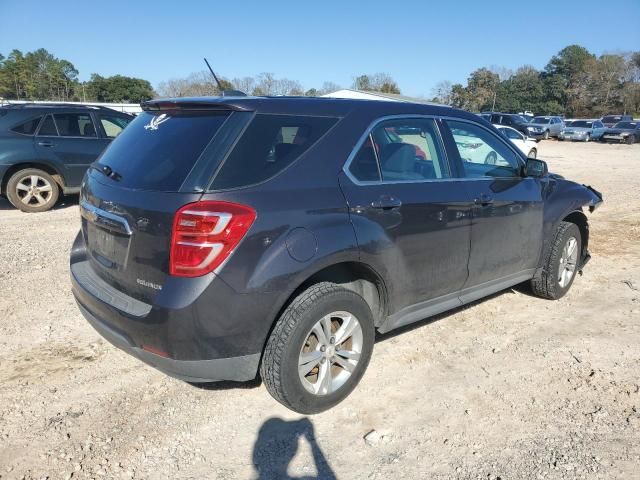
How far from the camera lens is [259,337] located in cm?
258

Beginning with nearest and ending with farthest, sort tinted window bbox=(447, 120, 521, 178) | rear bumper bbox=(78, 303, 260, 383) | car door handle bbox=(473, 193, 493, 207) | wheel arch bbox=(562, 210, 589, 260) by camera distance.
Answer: rear bumper bbox=(78, 303, 260, 383), car door handle bbox=(473, 193, 493, 207), tinted window bbox=(447, 120, 521, 178), wheel arch bbox=(562, 210, 589, 260)

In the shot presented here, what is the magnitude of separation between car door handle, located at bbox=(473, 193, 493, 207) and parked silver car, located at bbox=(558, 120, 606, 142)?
36114 mm

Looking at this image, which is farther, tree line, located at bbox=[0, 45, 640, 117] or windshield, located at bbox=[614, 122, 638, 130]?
tree line, located at bbox=[0, 45, 640, 117]

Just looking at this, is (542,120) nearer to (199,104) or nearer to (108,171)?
(199,104)

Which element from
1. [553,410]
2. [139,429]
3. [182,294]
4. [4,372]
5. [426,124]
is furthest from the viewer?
[426,124]

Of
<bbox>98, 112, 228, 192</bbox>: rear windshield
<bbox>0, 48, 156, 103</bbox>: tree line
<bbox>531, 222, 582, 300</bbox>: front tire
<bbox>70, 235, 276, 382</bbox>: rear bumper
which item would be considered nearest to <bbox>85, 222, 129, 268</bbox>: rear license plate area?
<bbox>70, 235, 276, 382</bbox>: rear bumper

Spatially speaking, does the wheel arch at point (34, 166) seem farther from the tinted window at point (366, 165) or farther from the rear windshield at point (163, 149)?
the tinted window at point (366, 165)

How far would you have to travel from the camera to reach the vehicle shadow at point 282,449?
96.9 inches

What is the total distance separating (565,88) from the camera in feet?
250

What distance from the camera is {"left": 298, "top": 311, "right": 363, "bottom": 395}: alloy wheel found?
9.22 ft

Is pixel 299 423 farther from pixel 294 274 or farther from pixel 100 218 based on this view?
pixel 100 218

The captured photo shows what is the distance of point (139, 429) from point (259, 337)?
0.90 metres

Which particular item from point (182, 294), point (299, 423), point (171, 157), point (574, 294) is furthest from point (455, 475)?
point (574, 294)

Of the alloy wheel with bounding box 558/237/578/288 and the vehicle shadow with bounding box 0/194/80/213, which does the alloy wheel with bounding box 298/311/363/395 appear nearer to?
the alloy wheel with bounding box 558/237/578/288
